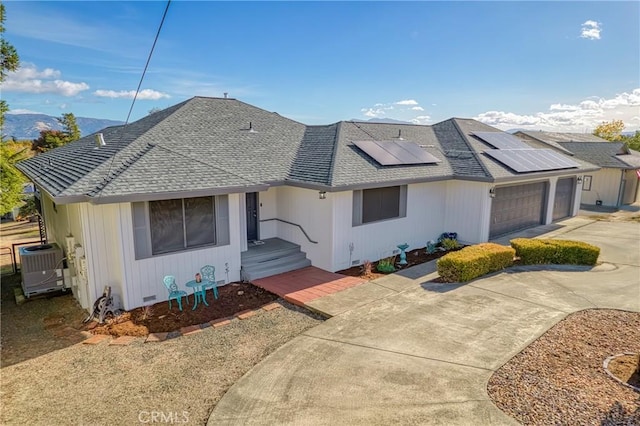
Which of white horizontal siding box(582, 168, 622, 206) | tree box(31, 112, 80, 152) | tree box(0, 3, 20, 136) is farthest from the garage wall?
tree box(31, 112, 80, 152)

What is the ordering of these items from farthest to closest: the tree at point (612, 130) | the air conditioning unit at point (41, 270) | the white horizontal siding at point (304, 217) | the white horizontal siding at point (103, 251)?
the tree at point (612, 130)
the white horizontal siding at point (304, 217)
the air conditioning unit at point (41, 270)
the white horizontal siding at point (103, 251)

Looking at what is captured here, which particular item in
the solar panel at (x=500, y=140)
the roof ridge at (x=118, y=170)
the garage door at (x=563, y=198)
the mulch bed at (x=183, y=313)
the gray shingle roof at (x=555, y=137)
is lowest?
the mulch bed at (x=183, y=313)

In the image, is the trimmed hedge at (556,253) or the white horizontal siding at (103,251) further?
the trimmed hedge at (556,253)

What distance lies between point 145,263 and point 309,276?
4.36 meters

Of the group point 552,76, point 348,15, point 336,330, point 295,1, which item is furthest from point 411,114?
point 336,330

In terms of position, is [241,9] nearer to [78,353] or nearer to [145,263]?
[145,263]

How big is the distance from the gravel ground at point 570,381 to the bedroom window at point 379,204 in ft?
19.2

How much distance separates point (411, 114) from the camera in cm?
3806

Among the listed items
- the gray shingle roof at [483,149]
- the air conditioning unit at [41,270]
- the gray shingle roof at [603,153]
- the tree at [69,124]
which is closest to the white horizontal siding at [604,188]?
the gray shingle roof at [603,153]

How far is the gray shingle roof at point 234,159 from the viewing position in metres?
8.49

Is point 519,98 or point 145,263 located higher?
point 519,98

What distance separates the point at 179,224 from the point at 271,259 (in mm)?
3100

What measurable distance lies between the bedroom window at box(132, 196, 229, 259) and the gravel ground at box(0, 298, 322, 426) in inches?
93.8

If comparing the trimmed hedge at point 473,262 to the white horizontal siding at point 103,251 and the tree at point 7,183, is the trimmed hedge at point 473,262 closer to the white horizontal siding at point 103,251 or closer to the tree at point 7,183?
the white horizontal siding at point 103,251
